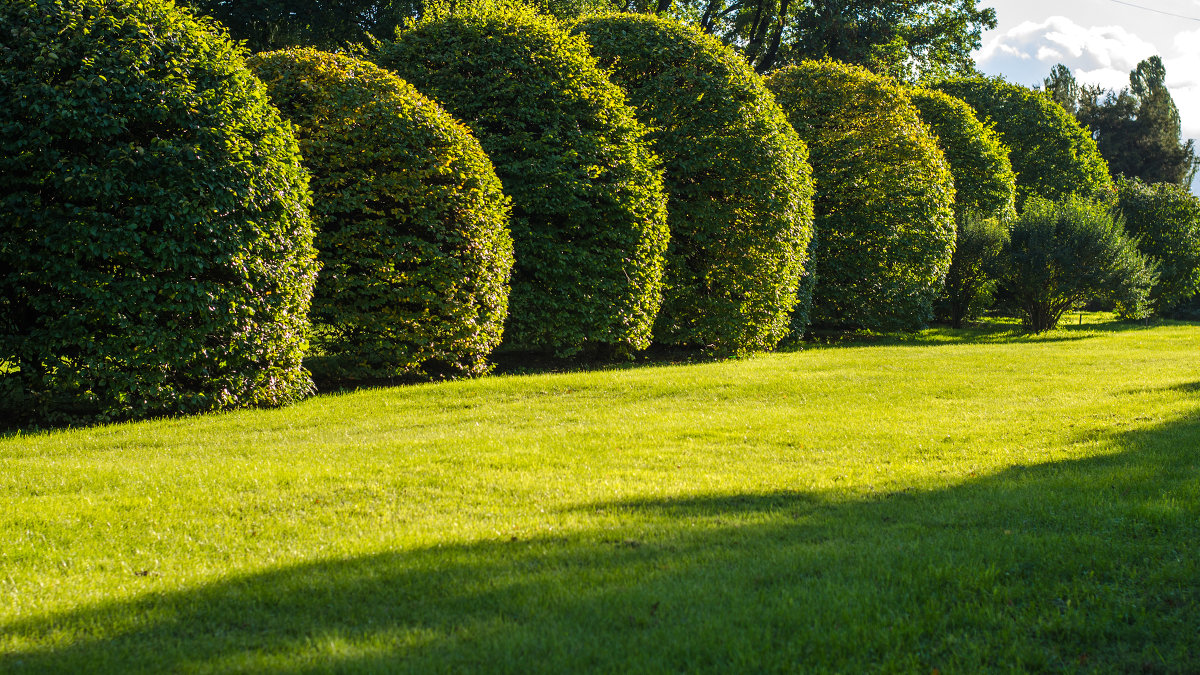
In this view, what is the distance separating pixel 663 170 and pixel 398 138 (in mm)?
6196

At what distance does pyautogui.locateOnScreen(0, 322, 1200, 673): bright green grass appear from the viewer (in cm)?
403

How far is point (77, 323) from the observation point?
381 inches

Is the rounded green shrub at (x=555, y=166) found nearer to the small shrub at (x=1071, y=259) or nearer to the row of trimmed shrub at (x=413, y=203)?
the row of trimmed shrub at (x=413, y=203)

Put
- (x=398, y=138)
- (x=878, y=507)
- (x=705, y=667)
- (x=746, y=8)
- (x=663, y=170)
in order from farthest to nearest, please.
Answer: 1. (x=746, y=8)
2. (x=663, y=170)
3. (x=398, y=138)
4. (x=878, y=507)
5. (x=705, y=667)

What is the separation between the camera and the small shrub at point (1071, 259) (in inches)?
960

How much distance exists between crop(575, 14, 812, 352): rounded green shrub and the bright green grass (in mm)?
7367

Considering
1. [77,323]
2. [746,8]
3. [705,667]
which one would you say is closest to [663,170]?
[77,323]

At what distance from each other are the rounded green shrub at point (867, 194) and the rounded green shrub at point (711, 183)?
169 inches

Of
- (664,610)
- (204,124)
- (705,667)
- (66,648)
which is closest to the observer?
(705,667)

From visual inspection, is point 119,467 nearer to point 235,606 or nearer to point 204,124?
point 235,606

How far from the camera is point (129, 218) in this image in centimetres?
987

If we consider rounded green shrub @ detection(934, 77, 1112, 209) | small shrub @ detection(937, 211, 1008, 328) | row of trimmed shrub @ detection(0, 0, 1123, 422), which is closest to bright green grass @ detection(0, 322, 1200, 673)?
row of trimmed shrub @ detection(0, 0, 1123, 422)

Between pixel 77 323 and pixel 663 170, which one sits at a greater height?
pixel 663 170

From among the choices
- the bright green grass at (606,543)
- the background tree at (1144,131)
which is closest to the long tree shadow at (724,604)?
the bright green grass at (606,543)
